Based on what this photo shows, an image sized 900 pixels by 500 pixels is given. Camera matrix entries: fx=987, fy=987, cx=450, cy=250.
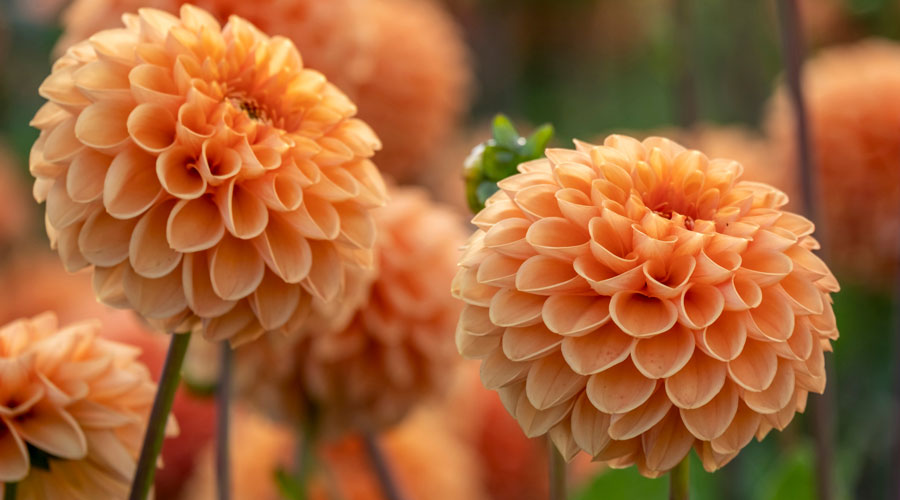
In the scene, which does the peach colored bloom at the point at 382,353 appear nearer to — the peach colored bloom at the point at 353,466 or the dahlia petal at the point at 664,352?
the peach colored bloom at the point at 353,466

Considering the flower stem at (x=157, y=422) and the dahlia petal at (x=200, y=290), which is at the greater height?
the dahlia petal at (x=200, y=290)

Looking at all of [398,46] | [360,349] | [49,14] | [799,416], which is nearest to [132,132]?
[360,349]

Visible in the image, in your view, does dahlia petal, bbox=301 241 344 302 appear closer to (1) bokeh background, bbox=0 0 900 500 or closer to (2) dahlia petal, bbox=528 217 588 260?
(2) dahlia petal, bbox=528 217 588 260

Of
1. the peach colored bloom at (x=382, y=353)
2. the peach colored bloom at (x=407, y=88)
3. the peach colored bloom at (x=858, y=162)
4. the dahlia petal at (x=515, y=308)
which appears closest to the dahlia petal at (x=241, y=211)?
the dahlia petal at (x=515, y=308)

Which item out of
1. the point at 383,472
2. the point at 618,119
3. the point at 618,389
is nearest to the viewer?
the point at 618,389

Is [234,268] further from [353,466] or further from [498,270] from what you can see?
[353,466]

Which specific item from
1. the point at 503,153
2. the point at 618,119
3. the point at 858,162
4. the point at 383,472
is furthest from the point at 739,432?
the point at 618,119
